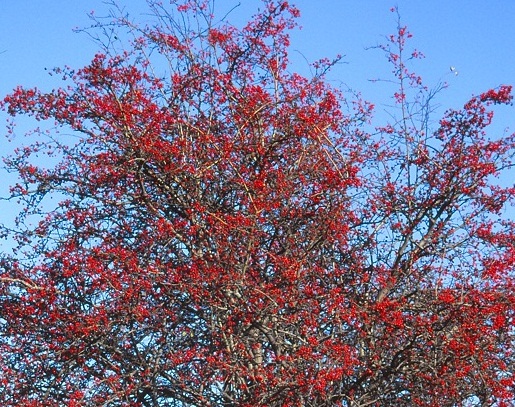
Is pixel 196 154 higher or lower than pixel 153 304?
higher

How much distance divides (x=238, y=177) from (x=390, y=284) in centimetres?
227

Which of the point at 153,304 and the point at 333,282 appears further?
the point at 333,282

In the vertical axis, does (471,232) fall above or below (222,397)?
above

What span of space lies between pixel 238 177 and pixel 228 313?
1.74 m

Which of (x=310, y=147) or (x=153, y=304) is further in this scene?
(x=310, y=147)

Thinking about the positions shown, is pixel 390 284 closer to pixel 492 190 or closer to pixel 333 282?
pixel 333 282

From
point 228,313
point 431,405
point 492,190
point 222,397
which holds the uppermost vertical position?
point 492,190

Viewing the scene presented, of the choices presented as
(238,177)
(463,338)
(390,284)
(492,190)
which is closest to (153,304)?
(238,177)

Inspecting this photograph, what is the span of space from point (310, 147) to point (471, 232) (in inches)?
91.6

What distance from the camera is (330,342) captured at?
11180 millimetres

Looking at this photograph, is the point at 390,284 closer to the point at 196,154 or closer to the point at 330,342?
the point at 330,342

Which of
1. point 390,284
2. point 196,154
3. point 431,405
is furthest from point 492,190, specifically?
point 196,154

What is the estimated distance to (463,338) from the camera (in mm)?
11109

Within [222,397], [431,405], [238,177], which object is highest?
[238,177]
